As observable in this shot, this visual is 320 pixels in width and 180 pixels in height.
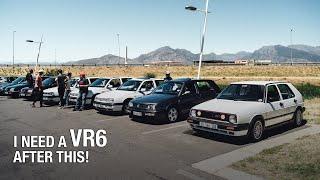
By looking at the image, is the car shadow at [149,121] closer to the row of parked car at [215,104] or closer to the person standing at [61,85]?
the row of parked car at [215,104]

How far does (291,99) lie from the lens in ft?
37.3

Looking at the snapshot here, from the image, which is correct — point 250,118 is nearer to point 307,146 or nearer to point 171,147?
point 307,146

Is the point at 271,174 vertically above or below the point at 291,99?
below

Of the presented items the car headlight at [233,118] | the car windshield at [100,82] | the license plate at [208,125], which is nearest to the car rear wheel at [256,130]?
the car headlight at [233,118]

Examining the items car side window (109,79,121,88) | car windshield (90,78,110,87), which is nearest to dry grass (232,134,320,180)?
car side window (109,79,121,88)

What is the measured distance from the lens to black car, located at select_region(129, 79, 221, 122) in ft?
40.8

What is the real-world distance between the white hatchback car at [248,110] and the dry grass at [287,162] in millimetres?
1015

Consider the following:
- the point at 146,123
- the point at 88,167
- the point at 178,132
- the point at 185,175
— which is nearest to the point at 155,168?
the point at 185,175

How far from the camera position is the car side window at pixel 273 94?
10.3 meters

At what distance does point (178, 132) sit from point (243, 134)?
8.10 feet

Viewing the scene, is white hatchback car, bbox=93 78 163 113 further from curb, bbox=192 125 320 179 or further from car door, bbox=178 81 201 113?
curb, bbox=192 125 320 179

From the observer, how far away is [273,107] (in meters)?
10.3

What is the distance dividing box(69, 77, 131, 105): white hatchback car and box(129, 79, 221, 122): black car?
440cm

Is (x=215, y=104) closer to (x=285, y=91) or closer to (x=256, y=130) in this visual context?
(x=256, y=130)
